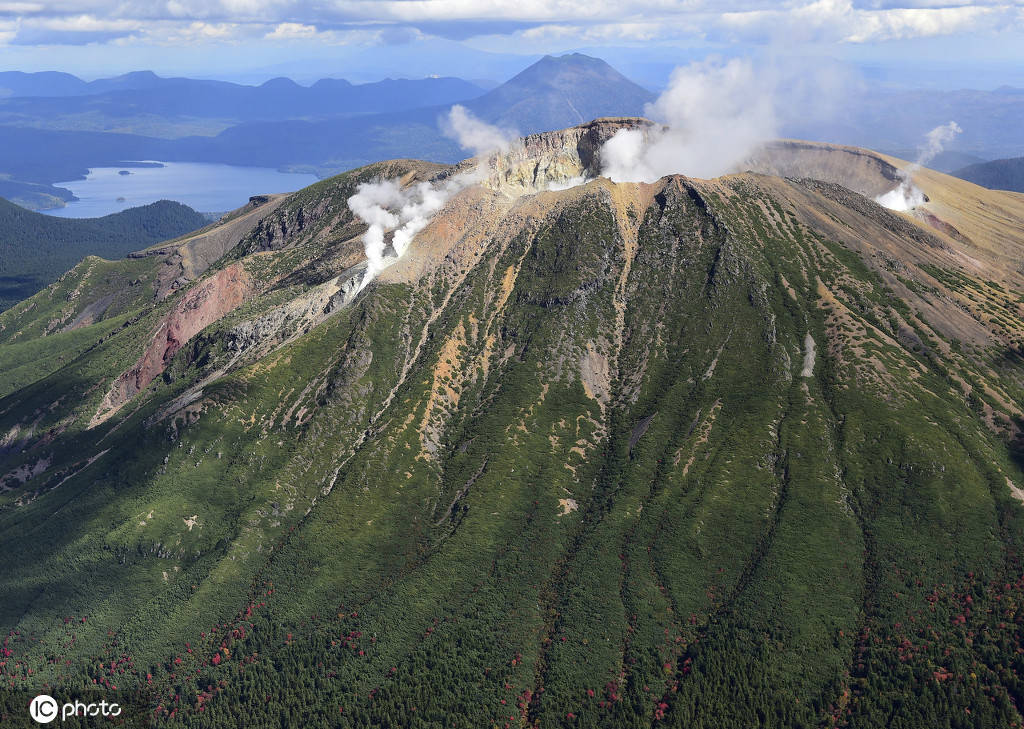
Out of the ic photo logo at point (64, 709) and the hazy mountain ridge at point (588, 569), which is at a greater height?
the hazy mountain ridge at point (588, 569)

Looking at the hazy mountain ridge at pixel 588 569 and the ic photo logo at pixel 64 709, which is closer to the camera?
the ic photo logo at pixel 64 709

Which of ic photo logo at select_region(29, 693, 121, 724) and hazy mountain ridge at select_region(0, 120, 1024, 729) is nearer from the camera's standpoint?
ic photo logo at select_region(29, 693, 121, 724)

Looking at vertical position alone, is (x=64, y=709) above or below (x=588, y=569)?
below

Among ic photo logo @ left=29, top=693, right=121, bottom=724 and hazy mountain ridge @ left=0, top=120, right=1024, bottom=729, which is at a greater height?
hazy mountain ridge @ left=0, top=120, right=1024, bottom=729

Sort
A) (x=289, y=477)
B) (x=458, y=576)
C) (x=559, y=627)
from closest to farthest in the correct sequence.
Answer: (x=559, y=627)
(x=458, y=576)
(x=289, y=477)

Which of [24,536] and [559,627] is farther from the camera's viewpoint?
[24,536]

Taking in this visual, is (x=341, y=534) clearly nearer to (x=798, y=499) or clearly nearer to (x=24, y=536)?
(x=24, y=536)

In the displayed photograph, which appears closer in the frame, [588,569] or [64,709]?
[64,709]

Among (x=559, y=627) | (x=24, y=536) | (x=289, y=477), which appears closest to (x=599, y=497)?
(x=559, y=627)
